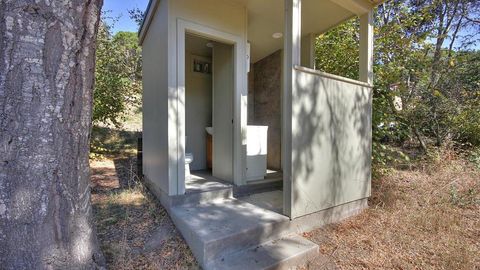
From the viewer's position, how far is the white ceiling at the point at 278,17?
11.9ft

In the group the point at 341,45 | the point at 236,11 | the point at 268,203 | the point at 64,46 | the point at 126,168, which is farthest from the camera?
the point at 126,168

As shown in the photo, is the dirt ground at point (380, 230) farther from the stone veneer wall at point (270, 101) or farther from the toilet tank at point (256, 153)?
the stone veneer wall at point (270, 101)

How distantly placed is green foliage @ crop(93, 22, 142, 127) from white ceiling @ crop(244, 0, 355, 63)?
3983 millimetres

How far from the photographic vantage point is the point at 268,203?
3.16 m

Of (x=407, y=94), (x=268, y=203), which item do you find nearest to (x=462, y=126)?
(x=407, y=94)

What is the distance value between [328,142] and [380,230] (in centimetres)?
115

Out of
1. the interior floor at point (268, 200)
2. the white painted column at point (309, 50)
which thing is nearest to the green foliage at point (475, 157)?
the white painted column at point (309, 50)

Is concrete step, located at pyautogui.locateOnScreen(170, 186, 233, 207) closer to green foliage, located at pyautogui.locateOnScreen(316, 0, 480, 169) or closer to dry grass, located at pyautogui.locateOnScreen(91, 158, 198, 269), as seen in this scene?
dry grass, located at pyautogui.locateOnScreen(91, 158, 198, 269)

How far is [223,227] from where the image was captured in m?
2.38

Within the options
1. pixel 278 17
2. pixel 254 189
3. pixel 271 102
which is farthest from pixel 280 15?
pixel 254 189

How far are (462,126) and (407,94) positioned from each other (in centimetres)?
182

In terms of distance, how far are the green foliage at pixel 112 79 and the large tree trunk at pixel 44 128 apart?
5462 mm

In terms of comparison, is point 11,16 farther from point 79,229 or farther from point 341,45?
point 341,45

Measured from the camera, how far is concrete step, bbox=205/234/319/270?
2057mm
